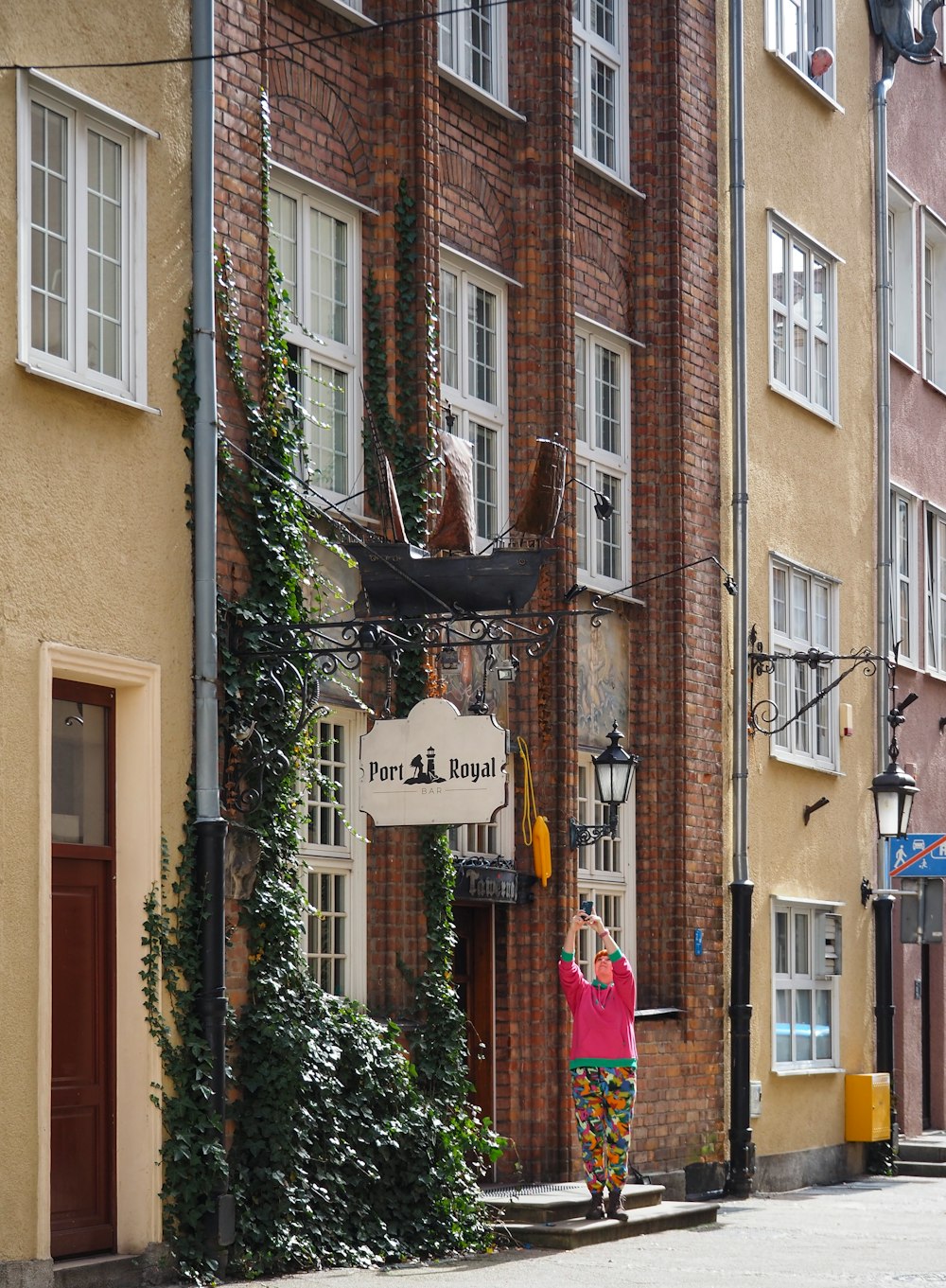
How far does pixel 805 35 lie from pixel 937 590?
711 cm

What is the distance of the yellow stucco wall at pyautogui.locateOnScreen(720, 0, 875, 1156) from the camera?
21.2 meters

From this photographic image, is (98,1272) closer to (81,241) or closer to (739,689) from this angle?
(81,241)

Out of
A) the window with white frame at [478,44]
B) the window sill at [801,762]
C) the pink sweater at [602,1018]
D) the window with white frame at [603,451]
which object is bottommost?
the pink sweater at [602,1018]

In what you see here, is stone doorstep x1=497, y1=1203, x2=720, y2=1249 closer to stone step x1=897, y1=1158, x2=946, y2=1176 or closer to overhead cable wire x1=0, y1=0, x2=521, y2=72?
stone step x1=897, y1=1158, x2=946, y2=1176

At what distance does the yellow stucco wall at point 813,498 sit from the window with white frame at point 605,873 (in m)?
1.35

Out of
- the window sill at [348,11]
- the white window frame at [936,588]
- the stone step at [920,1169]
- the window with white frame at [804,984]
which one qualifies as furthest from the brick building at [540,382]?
the white window frame at [936,588]

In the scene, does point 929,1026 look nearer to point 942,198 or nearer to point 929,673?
point 929,673

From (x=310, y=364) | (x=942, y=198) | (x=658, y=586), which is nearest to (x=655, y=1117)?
(x=658, y=586)

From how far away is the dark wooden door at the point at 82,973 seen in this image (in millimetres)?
12180

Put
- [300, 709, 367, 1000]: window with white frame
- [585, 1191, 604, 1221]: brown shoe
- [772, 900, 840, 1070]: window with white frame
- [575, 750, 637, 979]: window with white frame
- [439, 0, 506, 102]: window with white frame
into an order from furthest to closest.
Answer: [772, 900, 840, 1070]: window with white frame
[575, 750, 637, 979]: window with white frame
[439, 0, 506, 102]: window with white frame
[585, 1191, 604, 1221]: brown shoe
[300, 709, 367, 1000]: window with white frame

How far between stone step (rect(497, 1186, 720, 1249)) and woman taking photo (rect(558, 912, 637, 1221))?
0.20 metres

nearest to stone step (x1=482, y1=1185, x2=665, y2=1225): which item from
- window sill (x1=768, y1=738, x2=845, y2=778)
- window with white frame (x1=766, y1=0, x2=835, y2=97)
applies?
window sill (x1=768, y1=738, x2=845, y2=778)

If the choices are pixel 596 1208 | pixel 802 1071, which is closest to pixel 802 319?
pixel 802 1071

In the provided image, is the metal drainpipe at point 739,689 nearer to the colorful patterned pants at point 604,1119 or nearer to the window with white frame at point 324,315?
the colorful patterned pants at point 604,1119
